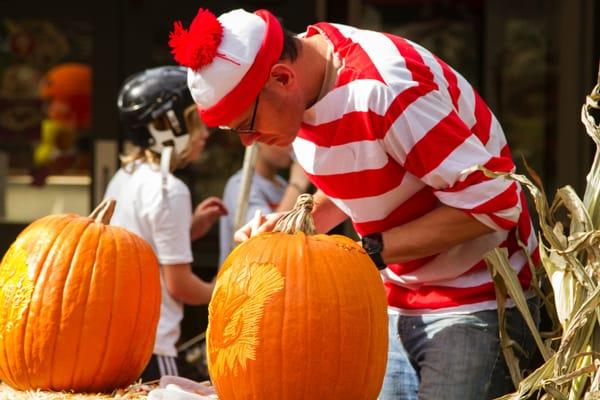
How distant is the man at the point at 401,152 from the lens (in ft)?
8.34

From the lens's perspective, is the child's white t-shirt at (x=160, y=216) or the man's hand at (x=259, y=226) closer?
the man's hand at (x=259, y=226)

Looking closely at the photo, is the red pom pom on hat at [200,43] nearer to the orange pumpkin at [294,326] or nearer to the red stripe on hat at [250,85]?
the red stripe on hat at [250,85]

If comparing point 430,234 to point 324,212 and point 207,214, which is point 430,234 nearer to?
point 324,212

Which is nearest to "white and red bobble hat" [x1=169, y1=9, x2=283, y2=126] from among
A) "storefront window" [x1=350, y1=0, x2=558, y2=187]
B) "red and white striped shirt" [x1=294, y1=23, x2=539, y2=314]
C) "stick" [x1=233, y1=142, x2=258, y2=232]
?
"red and white striped shirt" [x1=294, y1=23, x2=539, y2=314]

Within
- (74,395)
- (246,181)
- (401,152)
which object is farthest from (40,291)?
Answer: (246,181)

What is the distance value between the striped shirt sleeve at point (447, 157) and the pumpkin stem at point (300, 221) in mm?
259

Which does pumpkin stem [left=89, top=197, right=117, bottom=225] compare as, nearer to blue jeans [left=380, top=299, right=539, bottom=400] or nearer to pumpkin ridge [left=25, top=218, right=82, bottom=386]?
pumpkin ridge [left=25, top=218, right=82, bottom=386]

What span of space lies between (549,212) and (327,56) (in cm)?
64

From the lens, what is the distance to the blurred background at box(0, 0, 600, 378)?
6801mm

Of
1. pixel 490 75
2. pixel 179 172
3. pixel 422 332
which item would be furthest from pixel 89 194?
pixel 422 332

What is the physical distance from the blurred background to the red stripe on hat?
416 centimetres

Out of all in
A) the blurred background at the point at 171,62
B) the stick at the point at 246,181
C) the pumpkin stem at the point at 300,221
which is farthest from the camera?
the blurred background at the point at 171,62

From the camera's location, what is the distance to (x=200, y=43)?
2471 millimetres

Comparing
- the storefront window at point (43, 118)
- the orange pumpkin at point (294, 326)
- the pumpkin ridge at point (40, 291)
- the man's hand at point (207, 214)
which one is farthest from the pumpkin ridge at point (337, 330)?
the storefront window at point (43, 118)
